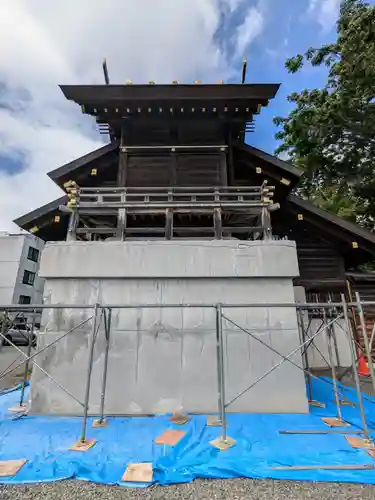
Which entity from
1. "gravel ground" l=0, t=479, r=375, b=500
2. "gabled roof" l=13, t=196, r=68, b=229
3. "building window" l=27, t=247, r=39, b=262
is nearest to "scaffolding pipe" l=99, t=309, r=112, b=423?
"gravel ground" l=0, t=479, r=375, b=500

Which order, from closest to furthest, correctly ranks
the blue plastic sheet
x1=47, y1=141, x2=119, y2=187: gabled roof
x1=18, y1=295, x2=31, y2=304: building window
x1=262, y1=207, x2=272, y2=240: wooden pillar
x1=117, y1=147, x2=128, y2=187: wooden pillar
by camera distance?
the blue plastic sheet
x1=262, y1=207, x2=272, y2=240: wooden pillar
x1=47, y1=141, x2=119, y2=187: gabled roof
x1=117, y1=147, x2=128, y2=187: wooden pillar
x1=18, y1=295, x2=31, y2=304: building window

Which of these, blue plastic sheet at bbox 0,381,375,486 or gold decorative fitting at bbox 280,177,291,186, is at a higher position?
gold decorative fitting at bbox 280,177,291,186

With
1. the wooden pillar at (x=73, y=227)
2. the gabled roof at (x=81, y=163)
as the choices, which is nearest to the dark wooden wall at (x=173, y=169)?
the gabled roof at (x=81, y=163)

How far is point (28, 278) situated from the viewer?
3294cm

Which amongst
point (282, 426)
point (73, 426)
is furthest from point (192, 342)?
point (73, 426)

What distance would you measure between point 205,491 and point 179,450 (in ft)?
2.89

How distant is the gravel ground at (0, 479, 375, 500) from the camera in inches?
116

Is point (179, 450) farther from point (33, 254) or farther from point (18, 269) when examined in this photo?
point (33, 254)

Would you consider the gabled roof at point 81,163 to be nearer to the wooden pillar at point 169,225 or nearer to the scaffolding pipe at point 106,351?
the wooden pillar at point 169,225

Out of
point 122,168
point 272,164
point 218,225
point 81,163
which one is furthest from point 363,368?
point 81,163

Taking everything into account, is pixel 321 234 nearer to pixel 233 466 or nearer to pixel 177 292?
pixel 177 292

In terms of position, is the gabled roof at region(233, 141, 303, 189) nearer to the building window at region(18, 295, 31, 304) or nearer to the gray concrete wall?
the gray concrete wall

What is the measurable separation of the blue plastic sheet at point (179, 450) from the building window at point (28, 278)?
101 feet

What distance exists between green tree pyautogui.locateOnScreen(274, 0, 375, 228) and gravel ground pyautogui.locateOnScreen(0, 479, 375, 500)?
12852mm
